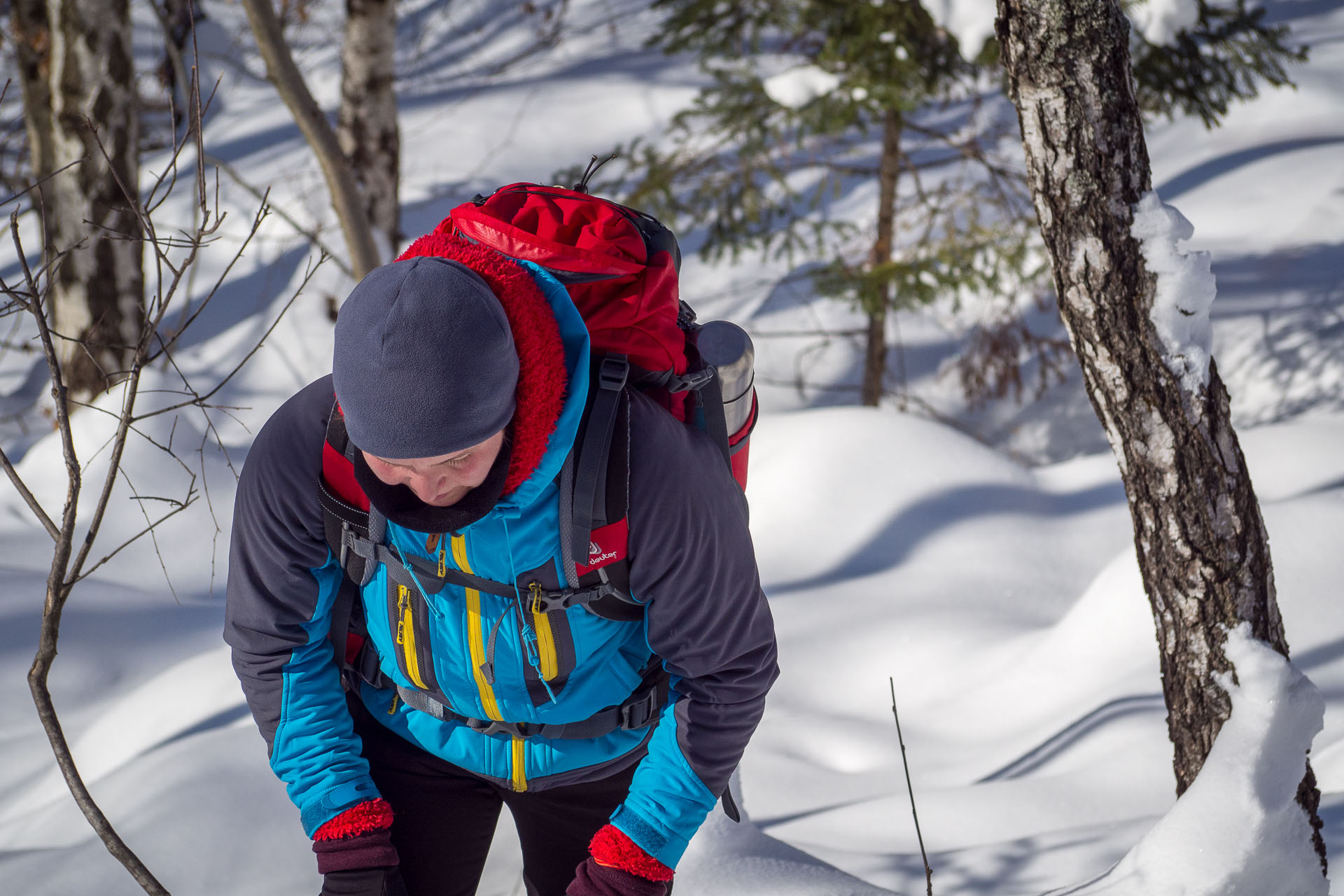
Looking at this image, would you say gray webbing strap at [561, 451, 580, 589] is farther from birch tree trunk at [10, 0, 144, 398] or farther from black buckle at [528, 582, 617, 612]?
birch tree trunk at [10, 0, 144, 398]

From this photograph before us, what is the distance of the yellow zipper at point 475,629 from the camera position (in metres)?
1.52

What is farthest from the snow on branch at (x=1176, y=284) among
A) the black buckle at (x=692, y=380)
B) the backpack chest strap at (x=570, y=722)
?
the backpack chest strap at (x=570, y=722)

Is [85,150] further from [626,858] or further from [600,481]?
[626,858]

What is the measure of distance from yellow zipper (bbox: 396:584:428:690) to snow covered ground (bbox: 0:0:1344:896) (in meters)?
0.81

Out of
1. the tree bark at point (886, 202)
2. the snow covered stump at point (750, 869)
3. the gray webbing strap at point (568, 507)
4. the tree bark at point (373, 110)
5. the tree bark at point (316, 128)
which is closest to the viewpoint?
the gray webbing strap at point (568, 507)

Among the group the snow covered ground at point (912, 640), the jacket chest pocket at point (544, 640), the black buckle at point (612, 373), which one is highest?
the black buckle at point (612, 373)

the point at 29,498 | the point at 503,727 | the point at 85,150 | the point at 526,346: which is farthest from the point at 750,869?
the point at 85,150

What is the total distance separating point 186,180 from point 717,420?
28.5ft

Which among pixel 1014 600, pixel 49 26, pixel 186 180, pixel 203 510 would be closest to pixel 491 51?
pixel 186 180

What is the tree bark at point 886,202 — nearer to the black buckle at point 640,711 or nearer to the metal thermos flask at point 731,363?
the metal thermos flask at point 731,363

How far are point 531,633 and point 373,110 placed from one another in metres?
5.48

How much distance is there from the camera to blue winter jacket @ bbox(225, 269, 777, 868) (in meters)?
1.46

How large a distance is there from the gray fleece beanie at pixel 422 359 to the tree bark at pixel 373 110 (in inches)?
195

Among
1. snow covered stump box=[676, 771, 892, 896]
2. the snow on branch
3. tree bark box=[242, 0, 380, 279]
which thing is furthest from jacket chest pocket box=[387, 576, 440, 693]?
tree bark box=[242, 0, 380, 279]
